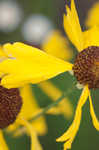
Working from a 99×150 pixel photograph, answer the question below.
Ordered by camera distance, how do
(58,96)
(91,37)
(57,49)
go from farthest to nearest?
(57,49)
(58,96)
(91,37)

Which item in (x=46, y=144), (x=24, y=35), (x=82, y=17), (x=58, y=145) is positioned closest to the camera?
(x=58, y=145)

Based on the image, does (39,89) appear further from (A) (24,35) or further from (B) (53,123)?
(A) (24,35)

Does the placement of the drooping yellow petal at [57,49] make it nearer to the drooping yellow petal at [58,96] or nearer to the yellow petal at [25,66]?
the drooping yellow petal at [58,96]

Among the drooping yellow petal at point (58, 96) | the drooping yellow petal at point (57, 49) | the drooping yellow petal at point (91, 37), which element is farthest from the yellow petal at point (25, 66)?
the drooping yellow petal at point (57, 49)

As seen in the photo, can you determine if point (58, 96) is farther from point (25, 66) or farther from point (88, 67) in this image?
point (25, 66)

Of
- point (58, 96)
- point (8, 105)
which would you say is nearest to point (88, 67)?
point (8, 105)

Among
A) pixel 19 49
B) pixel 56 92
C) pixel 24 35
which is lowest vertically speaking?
pixel 56 92

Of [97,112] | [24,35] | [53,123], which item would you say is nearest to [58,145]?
[53,123]
